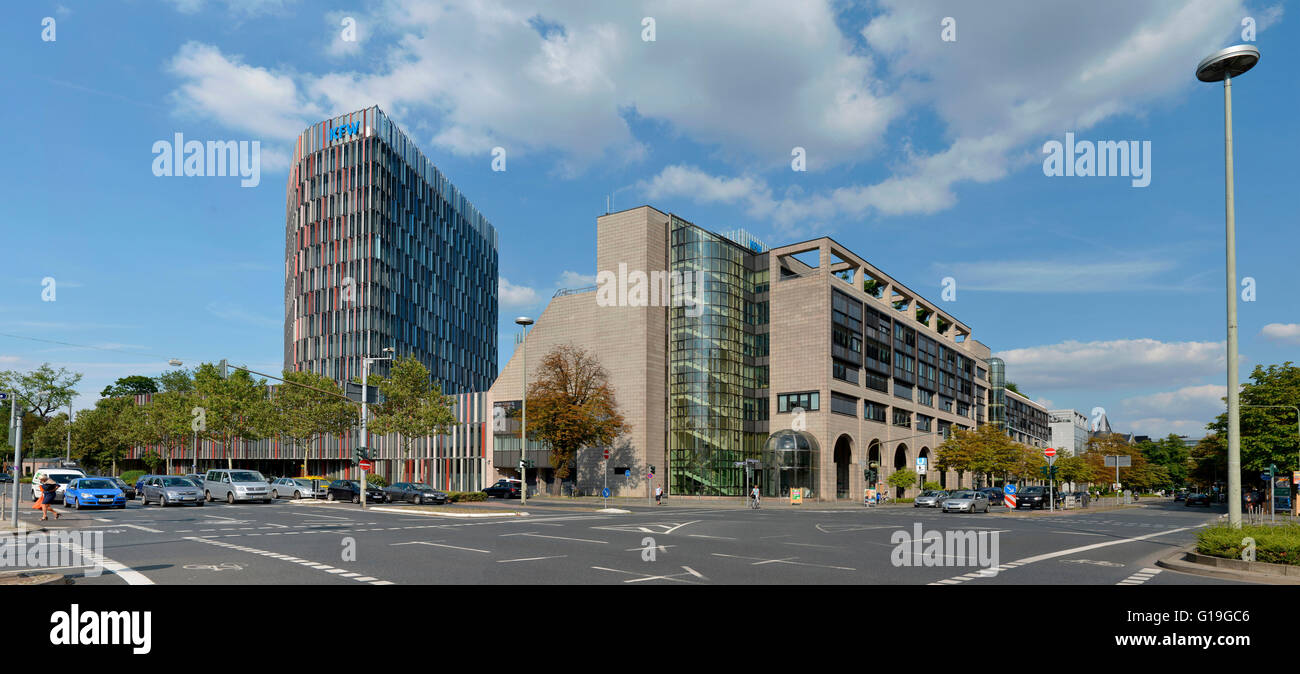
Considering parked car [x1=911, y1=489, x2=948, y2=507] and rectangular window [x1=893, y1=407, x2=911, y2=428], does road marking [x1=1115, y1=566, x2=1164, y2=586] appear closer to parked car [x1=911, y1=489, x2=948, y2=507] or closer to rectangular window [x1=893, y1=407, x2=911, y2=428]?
parked car [x1=911, y1=489, x2=948, y2=507]

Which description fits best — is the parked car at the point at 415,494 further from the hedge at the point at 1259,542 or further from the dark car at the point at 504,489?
the hedge at the point at 1259,542

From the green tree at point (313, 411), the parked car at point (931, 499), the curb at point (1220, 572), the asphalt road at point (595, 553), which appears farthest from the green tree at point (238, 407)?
the curb at point (1220, 572)

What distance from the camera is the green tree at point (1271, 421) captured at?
5841 cm

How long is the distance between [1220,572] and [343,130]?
100555mm

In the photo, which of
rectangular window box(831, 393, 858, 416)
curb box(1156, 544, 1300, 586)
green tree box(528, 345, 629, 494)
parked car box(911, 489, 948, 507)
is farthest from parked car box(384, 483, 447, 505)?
rectangular window box(831, 393, 858, 416)

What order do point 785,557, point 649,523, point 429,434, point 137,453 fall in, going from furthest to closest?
point 137,453, point 429,434, point 649,523, point 785,557

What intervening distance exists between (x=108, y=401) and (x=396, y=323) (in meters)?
36.5

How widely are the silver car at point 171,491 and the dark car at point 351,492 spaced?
7.37m

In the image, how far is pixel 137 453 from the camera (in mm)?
106812

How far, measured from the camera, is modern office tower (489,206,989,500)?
69938mm

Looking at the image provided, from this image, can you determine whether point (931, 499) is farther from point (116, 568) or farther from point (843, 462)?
point (116, 568)
